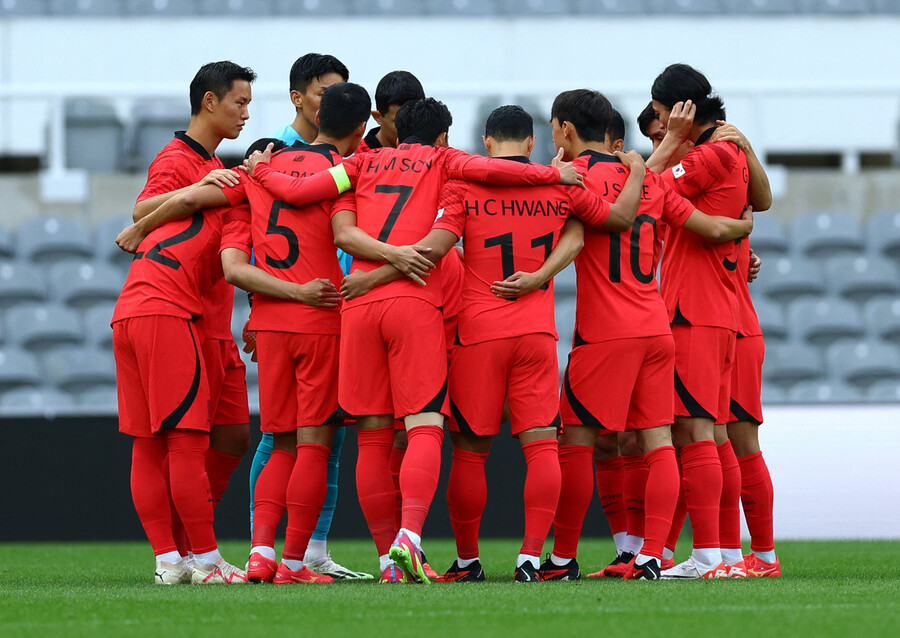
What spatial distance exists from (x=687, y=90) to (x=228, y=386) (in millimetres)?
2234

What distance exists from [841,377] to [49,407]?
5766 mm

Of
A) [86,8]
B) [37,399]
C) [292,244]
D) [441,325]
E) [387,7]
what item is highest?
[387,7]

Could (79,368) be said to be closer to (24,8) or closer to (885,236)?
(24,8)

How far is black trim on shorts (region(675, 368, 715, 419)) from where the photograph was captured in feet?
15.7

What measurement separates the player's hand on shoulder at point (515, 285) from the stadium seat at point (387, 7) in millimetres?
7690

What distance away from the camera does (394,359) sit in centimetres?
449

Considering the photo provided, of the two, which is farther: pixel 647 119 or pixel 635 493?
pixel 647 119

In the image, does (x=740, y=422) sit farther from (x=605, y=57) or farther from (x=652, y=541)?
(x=605, y=57)

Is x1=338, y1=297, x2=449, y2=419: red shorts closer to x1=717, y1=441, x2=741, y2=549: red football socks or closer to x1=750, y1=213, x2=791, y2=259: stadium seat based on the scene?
x1=717, y1=441, x2=741, y2=549: red football socks

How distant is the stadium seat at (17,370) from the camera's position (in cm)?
887

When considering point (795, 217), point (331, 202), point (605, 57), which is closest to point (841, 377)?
point (795, 217)

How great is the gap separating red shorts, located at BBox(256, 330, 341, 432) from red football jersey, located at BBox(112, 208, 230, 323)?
1.10 ft

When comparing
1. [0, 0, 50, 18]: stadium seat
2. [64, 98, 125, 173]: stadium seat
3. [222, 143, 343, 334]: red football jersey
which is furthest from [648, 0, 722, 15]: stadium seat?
[222, 143, 343, 334]: red football jersey

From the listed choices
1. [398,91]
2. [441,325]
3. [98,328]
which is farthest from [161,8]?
[441,325]
